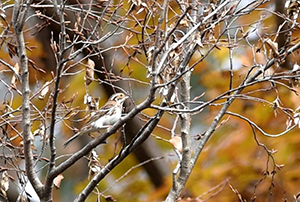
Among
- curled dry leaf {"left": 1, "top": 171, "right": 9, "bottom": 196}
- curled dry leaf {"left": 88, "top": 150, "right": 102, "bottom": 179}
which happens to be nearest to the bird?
curled dry leaf {"left": 88, "top": 150, "right": 102, "bottom": 179}

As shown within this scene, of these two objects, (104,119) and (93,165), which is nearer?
(93,165)

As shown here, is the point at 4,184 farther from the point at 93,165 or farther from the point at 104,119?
the point at 104,119

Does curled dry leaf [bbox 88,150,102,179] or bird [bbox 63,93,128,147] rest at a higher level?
bird [bbox 63,93,128,147]

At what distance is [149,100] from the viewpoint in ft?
11.1

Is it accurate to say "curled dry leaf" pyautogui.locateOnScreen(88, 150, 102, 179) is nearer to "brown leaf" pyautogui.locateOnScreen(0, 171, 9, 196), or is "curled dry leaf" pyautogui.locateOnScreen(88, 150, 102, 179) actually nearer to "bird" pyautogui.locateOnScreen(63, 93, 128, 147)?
"bird" pyautogui.locateOnScreen(63, 93, 128, 147)

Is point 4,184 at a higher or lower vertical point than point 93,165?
higher

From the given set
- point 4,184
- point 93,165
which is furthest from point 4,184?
point 93,165

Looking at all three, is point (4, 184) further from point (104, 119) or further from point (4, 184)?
point (104, 119)

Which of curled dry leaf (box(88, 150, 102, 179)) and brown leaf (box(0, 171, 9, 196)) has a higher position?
brown leaf (box(0, 171, 9, 196))

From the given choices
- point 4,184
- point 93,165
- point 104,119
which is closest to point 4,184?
point 4,184

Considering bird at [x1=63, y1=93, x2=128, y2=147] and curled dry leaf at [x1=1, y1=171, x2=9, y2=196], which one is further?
bird at [x1=63, y1=93, x2=128, y2=147]

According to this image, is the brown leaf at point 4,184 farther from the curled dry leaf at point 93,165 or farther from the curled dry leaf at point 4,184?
the curled dry leaf at point 93,165

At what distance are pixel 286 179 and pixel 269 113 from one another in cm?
71

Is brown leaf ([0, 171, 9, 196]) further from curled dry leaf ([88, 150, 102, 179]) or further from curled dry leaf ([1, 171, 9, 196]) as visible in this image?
curled dry leaf ([88, 150, 102, 179])
